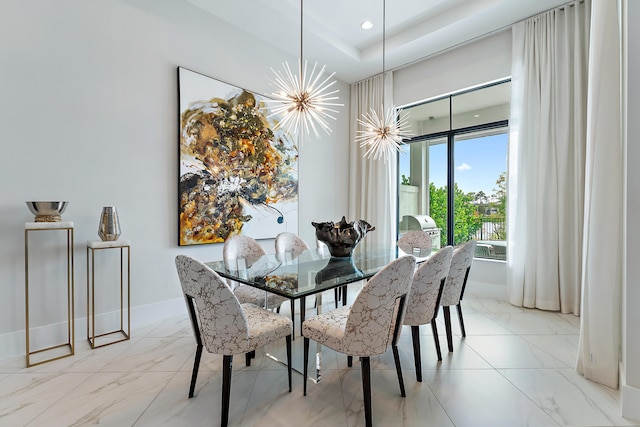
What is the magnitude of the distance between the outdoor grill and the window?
0.6 inches

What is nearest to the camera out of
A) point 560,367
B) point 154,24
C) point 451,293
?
point 560,367

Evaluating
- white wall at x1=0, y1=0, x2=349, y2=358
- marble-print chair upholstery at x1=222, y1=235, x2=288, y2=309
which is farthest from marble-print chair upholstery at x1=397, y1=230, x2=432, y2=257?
white wall at x1=0, y1=0, x2=349, y2=358

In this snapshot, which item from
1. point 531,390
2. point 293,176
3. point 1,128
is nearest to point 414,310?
point 531,390

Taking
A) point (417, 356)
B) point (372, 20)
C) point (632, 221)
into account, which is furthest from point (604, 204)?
point (372, 20)

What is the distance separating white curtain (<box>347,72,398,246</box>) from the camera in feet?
15.6

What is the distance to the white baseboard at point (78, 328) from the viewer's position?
2234 millimetres

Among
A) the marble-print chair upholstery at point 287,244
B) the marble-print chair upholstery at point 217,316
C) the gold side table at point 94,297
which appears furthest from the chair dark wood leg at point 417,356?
the gold side table at point 94,297

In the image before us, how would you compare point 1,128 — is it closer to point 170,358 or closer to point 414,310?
point 170,358

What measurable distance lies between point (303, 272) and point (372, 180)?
3123 millimetres

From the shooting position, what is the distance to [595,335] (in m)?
1.93

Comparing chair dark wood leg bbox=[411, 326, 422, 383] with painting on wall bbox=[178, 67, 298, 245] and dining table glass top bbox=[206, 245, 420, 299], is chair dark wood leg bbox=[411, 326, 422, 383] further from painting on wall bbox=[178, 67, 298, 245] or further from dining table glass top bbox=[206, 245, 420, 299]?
painting on wall bbox=[178, 67, 298, 245]

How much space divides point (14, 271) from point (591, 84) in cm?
432

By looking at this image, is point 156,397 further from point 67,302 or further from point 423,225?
point 423,225

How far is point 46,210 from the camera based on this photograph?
7.12ft
